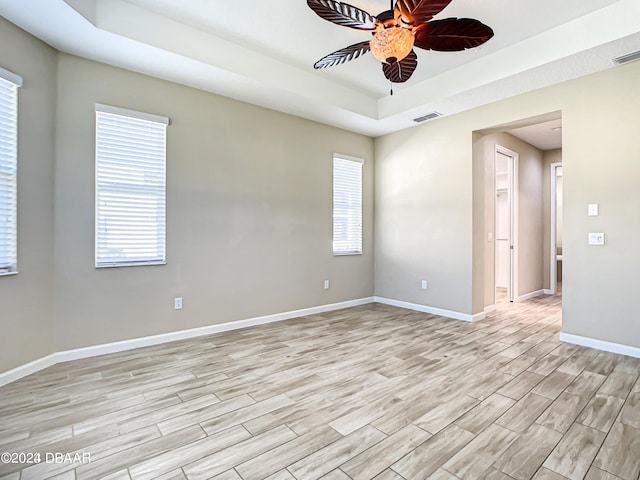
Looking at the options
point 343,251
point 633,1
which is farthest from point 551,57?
point 343,251

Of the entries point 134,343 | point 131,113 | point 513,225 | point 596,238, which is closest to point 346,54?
point 131,113

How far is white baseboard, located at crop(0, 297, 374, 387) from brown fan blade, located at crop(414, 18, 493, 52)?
3.52m

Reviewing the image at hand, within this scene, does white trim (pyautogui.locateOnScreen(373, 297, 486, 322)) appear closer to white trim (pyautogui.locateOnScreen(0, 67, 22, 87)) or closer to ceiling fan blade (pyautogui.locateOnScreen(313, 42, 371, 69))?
ceiling fan blade (pyautogui.locateOnScreen(313, 42, 371, 69))

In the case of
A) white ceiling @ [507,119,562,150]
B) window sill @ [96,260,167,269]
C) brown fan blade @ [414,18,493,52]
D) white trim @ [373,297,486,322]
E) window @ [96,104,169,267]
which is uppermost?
white ceiling @ [507,119,562,150]

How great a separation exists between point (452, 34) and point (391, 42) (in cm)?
46

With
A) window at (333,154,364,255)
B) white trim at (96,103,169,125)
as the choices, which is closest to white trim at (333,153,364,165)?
window at (333,154,364,255)

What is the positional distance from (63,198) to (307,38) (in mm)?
2798

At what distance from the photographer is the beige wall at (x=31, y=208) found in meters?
2.60

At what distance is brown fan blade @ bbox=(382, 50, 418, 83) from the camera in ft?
8.59

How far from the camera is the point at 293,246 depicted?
4.65 m

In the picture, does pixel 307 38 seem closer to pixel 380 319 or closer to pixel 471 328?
pixel 380 319

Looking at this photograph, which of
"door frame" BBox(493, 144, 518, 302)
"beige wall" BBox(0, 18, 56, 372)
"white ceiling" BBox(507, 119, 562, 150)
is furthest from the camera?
"door frame" BBox(493, 144, 518, 302)

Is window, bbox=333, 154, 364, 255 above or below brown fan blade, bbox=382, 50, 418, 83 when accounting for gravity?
below

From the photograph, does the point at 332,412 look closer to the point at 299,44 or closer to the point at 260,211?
the point at 260,211
